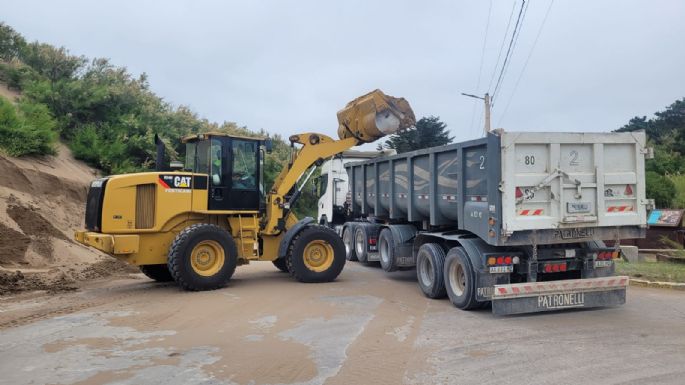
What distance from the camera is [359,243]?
14.2m

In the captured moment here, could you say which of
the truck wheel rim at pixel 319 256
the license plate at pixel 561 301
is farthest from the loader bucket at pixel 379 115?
the license plate at pixel 561 301

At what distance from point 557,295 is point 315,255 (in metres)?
5.08

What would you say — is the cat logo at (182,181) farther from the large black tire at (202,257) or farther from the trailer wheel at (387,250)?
the trailer wheel at (387,250)

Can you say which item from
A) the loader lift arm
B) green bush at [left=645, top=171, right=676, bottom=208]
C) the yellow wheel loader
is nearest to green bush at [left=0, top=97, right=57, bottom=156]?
the yellow wheel loader

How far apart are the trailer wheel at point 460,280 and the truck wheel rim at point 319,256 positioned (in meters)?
3.14

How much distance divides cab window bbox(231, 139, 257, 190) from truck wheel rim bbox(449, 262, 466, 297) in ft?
14.7

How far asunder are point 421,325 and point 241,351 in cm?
255

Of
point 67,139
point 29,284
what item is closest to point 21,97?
point 67,139

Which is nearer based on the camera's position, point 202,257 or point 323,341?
point 323,341

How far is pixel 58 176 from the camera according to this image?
15.2 meters

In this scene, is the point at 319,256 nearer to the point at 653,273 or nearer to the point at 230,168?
the point at 230,168

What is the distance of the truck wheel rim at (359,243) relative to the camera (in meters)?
13.9

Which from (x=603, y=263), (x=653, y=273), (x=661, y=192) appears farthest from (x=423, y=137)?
(x=603, y=263)

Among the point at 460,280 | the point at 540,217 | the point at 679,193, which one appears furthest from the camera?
the point at 679,193
